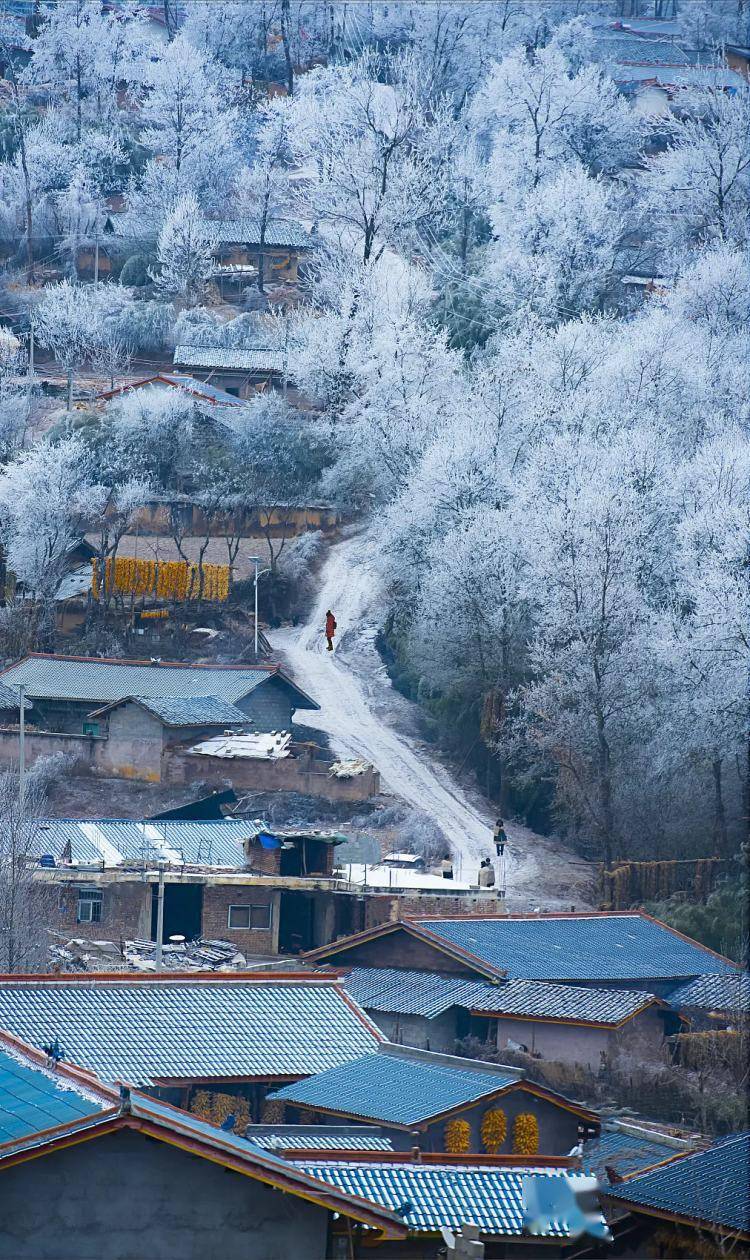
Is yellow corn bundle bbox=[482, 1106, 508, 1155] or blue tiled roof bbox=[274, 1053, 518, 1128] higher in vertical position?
blue tiled roof bbox=[274, 1053, 518, 1128]

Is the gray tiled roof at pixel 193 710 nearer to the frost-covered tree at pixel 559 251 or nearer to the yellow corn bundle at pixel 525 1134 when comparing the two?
the yellow corn bundle at pixel 525 1134

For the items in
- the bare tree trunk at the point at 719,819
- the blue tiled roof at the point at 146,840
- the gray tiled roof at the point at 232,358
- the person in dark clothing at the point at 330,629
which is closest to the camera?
the blue tiled roof at the point at 146,840

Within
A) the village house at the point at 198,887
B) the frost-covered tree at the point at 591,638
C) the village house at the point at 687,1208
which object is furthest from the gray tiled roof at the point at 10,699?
the village house at the point at 687,1208

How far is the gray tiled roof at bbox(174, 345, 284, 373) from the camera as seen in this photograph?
5244 cm

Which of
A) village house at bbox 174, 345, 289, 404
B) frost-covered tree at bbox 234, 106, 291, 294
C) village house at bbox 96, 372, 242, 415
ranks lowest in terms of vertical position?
village house at bbox 96, 372, 242, 415

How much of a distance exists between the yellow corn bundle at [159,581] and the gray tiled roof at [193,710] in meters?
5.27

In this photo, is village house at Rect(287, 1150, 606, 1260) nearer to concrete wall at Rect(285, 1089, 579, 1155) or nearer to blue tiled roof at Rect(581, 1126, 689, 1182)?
concrete wall at Rect(285, 1089, 579, 1155)

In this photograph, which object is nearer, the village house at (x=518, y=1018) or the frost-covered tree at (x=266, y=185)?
the village house at (x=518, y=1018)

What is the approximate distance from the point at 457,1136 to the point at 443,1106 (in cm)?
37

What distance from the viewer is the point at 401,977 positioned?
84.5ft

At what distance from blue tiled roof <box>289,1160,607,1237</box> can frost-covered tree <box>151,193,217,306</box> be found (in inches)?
1823

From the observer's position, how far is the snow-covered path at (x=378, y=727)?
110 ft

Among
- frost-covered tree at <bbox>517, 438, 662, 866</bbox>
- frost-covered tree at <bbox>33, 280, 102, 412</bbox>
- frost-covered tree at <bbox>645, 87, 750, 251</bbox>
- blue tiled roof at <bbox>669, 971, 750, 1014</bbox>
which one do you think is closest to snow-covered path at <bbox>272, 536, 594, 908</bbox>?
frost-covered tree at <bbox>517, 438, 662, 866</bbox>

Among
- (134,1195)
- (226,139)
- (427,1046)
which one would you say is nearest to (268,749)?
(427,1046)
